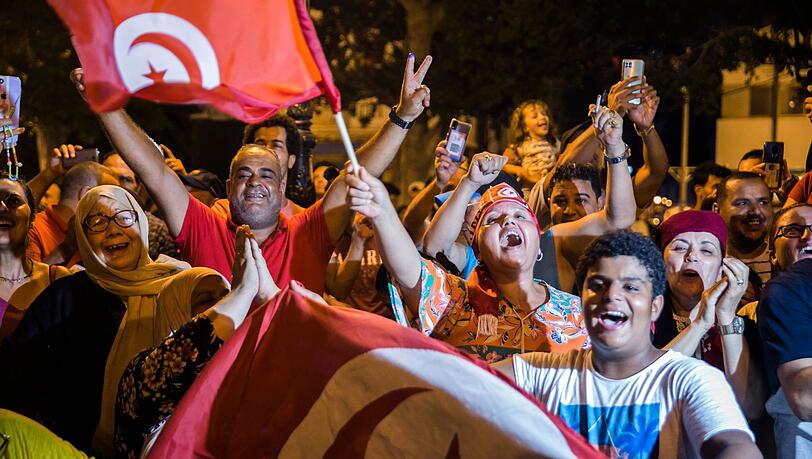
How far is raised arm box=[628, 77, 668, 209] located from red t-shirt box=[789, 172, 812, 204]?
82 cm

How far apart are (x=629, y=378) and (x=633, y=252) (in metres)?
0.40

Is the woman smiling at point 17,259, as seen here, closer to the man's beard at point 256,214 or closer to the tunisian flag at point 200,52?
the man's beard at point 256,214

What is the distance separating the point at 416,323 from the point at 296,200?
317cm

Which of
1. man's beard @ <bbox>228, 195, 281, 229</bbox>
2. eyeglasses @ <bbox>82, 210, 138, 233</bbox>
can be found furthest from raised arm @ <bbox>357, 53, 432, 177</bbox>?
eyeglasses @ <bbox>82, 210, 138, 233</bbox>

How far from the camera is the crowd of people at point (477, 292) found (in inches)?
138

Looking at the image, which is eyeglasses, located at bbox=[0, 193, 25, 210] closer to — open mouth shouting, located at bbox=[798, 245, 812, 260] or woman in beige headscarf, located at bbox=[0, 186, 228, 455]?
woman in beige headscarf, located at bbox=[0, 186, 228, 455]

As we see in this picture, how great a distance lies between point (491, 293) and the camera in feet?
14.8

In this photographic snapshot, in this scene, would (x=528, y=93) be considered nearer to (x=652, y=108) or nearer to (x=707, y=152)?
(x=707, y=152)

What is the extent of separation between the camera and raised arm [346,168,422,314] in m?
3.98

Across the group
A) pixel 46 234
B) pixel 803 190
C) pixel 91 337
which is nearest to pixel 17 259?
pixel 91 337

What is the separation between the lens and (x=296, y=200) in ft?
24.6

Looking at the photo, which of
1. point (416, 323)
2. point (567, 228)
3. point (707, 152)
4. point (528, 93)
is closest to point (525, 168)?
point (567, 228)

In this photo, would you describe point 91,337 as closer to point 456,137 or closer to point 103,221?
point 103,221

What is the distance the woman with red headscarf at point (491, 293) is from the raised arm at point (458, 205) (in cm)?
41
